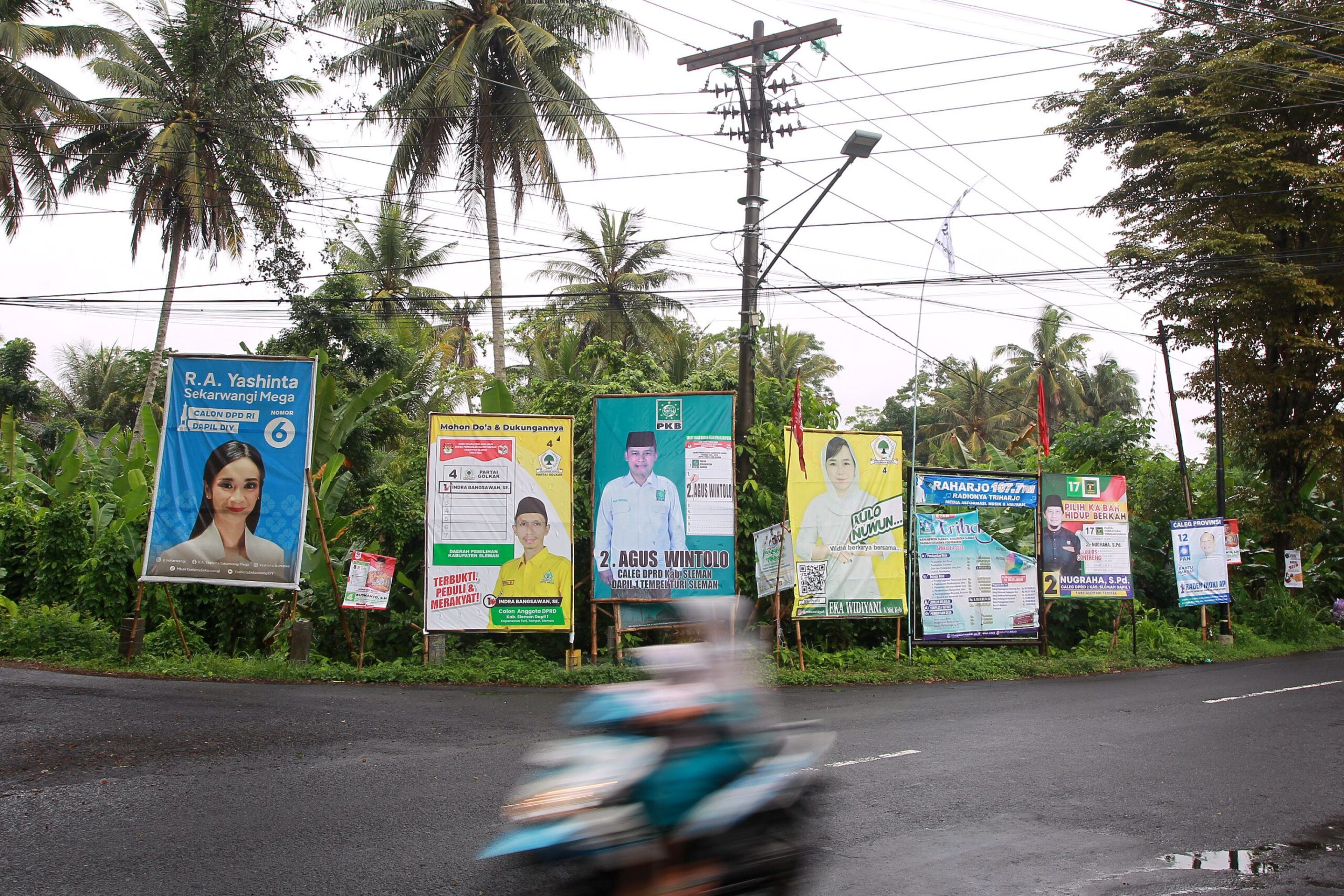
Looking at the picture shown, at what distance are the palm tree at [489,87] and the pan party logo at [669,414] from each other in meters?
10.6

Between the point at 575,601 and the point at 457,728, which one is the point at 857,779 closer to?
the point at 457,728

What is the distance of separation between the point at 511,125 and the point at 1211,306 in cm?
1790

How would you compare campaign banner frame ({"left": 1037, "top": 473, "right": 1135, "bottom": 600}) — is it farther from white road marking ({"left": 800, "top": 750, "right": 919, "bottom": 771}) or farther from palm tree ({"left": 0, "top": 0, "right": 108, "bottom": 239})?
palm tree ({"left": 0, "top": 0, "right": 108, "bottom": 239})

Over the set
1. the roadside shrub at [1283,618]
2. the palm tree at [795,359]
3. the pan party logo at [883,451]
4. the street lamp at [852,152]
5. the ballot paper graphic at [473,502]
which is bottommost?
the roadside shrub at [1283,618]

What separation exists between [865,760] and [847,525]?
6.51 m

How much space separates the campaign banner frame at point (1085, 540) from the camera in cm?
1525

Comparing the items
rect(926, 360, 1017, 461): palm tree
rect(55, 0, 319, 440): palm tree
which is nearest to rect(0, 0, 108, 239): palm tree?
rect(55, 0, 319, 440): palm tree

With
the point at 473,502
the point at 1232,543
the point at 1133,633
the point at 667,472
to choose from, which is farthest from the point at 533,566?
the point at 1232,543

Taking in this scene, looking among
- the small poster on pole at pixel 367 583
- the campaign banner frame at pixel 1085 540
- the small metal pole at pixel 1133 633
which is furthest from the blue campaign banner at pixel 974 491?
the small poster on pole at pixel 367 583

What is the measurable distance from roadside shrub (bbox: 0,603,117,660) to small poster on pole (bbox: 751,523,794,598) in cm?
927

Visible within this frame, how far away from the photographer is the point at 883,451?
14.4 metres

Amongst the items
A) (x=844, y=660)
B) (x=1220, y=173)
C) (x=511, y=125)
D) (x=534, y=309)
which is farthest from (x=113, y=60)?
(x=1220, y=173)

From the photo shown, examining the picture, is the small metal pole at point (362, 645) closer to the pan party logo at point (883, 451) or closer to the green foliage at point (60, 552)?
the green foliage at point (60, 552)

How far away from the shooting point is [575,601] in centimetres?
1415
